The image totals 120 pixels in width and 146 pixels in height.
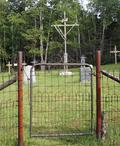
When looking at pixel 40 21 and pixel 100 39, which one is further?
pixel 100 39

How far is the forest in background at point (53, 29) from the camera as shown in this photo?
5397 centimetres

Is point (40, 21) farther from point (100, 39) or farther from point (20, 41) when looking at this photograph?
point (100, 39)

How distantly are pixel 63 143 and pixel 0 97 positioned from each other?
7.64 meters

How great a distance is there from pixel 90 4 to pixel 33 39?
14576 mm

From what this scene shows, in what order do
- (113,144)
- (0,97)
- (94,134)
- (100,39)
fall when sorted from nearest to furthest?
(113,144) < (94,134) < (0,97) < (100,39)

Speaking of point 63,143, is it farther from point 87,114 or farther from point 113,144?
point 87,114

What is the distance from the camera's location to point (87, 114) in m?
10.9

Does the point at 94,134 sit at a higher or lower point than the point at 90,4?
lower

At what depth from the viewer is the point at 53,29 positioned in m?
55.0

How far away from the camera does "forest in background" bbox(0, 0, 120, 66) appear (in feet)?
177

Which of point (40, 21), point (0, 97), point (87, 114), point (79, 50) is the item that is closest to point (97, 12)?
point (79, 50)

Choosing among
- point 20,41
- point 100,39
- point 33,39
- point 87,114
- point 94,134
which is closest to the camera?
point 94,134

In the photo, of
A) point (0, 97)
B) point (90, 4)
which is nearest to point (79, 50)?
point (90, 4)

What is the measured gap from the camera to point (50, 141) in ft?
26.2
